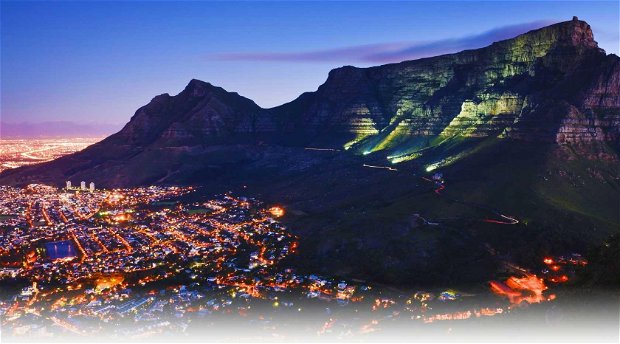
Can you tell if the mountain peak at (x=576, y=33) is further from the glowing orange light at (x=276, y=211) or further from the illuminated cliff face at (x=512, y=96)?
the glowing orange light at (x=276, y=211)

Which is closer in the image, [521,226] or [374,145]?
[521,226]

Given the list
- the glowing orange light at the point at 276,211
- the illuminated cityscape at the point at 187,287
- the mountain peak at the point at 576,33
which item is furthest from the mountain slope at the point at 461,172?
the illuminated cityscape at the point at 187,287

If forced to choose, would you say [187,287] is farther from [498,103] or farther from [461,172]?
[498,103]

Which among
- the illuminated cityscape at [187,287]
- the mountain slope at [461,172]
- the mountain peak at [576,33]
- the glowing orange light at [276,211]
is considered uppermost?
the mountain peak at [576,33]

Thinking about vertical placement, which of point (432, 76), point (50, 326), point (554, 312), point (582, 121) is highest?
point (432, 76)

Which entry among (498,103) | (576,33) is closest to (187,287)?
(498,103)

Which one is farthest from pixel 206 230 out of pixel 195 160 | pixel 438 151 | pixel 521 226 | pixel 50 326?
pixel 195 160

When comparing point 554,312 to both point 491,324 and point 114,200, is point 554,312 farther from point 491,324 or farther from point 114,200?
point 114,200

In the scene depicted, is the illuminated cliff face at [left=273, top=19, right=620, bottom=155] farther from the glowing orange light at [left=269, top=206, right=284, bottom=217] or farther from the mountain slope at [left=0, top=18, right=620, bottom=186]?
the glowing orange light at [left=269, top=206, right=284, bottom=217]

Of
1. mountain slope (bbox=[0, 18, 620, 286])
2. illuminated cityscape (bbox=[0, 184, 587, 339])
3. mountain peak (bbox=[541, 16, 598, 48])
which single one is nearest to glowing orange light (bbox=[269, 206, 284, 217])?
illuminated cityscape (bbox=[0, 184, 587, 339])
